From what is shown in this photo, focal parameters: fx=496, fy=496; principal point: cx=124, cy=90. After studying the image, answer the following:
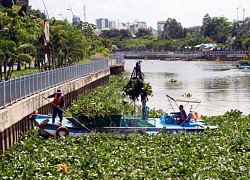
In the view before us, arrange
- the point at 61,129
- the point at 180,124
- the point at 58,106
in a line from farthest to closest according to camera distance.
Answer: the point at 180,124
the point at 58,106
the point at 61,129

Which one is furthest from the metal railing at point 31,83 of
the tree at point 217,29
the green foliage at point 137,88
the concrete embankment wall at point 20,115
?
the tree at point 217,29

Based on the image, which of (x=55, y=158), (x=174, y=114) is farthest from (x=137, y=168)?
(x=174, y=114)

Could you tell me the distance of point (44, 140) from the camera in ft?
64.0

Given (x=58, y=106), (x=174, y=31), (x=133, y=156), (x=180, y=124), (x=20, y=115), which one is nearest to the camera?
(x=133, y=156)

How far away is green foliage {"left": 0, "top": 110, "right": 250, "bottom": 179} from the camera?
48.1 feet

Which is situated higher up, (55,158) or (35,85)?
(35,85)

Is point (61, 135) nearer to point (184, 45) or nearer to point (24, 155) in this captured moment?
point (24, 155)

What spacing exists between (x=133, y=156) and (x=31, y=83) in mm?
7986

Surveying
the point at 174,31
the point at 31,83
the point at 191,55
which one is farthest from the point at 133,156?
the point at 174,31

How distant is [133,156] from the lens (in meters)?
16.9

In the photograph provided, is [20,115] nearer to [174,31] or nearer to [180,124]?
[180,124]

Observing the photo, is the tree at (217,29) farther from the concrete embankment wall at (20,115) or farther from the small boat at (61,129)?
the small boat at (61,129)

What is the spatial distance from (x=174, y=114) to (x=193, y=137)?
118 inches

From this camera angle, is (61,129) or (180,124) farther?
(180,124)
